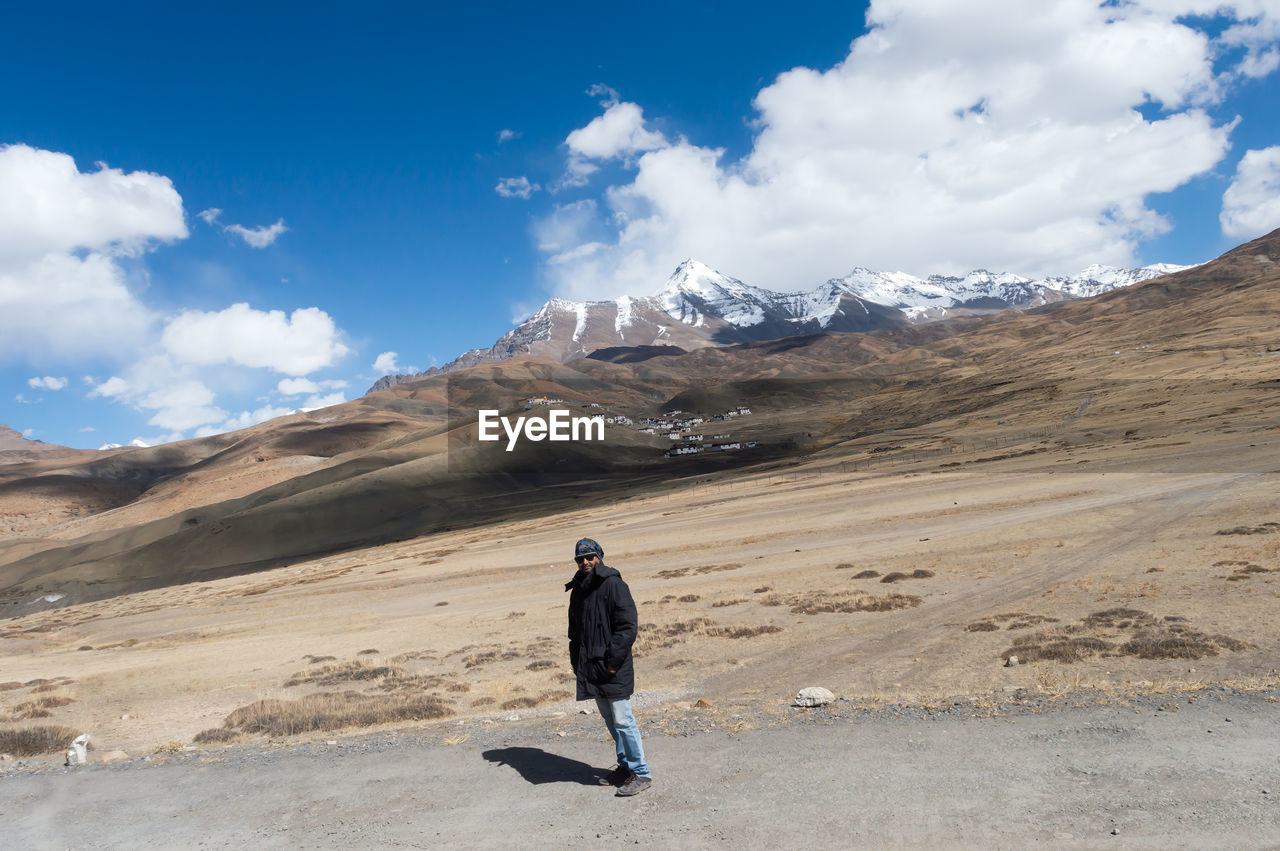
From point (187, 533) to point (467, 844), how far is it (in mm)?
129096

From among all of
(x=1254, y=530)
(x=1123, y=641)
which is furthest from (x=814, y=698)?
(x=1254, y=530)

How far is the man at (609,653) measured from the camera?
354 inches

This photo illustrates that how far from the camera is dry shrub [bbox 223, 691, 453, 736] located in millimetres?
14188

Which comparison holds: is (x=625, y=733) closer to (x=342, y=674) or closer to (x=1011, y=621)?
(x=1011, y=621)

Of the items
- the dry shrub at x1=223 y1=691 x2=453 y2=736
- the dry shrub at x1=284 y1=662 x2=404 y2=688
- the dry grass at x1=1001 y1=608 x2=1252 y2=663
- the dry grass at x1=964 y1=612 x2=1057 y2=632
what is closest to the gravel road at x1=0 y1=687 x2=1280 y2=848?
the dry shrub at x1=223 y1=691 x2=453 y2=736

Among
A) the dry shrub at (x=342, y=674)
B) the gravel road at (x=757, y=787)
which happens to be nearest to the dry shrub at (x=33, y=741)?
the gravel road at (x=757, y=787)

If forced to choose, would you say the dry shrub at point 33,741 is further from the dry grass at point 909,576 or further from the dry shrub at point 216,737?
the dry grass at point 909,576

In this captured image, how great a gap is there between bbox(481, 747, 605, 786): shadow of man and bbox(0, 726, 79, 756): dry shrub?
30.5 ft

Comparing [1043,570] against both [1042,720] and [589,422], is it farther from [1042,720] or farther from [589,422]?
[589,422]

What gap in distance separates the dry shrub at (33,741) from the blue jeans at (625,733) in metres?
→ 11.7

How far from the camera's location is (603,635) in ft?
30.1

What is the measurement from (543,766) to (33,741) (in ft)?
35.7

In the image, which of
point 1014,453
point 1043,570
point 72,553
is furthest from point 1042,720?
point 72,553

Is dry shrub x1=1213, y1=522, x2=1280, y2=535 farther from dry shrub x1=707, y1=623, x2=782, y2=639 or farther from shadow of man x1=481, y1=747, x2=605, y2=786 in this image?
shadow of man x1=481, y1=747, x2=605, y2=786
